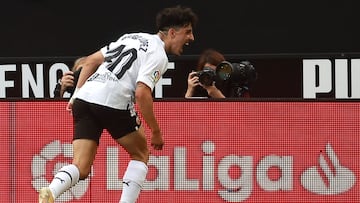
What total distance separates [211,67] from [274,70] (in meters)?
0.71

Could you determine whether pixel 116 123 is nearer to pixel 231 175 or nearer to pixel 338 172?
pixel 231 175

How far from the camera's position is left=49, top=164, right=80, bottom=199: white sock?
18.8 feet

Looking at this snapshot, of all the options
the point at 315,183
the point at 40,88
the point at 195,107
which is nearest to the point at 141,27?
the point at 40,88

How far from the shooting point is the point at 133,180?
6.14 meters

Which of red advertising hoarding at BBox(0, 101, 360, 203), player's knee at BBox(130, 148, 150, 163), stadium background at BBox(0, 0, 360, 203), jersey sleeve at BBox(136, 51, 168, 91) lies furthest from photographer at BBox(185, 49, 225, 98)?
jersey sleeve at BBox(136, 51, 168, 91)

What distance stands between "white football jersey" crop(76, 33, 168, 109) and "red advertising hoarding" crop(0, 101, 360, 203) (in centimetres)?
102

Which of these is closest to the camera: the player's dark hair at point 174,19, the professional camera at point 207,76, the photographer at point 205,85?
the player's dark hair at point 174,19

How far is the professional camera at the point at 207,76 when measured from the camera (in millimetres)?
7199

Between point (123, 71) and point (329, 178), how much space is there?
1.84m

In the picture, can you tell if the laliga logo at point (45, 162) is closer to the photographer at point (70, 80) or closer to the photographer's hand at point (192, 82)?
the photographer at point (70, 80)

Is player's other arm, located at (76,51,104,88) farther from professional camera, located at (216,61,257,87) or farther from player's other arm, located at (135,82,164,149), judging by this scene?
professional camera, located at (216,61,257,87)

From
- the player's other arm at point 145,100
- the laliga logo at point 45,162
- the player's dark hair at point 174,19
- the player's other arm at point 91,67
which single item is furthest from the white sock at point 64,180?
the laliga logo at point 45,162

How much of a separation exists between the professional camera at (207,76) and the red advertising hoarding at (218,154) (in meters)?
0.31

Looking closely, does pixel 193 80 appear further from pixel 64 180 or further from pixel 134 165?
pixel 64 180
